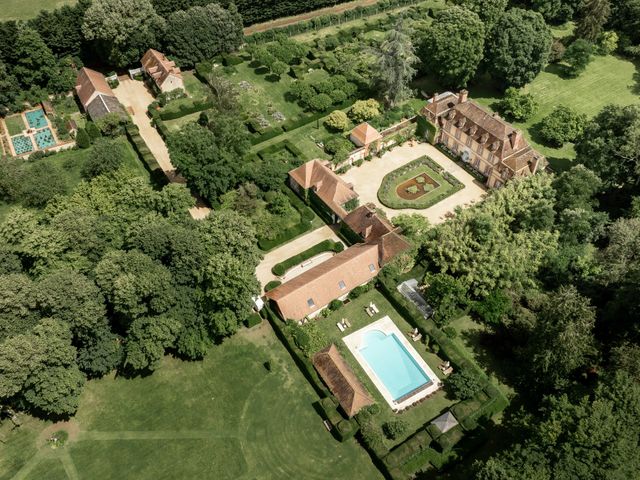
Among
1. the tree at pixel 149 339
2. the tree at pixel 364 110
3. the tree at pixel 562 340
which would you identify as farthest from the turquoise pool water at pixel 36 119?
the tree at pixel 562 340

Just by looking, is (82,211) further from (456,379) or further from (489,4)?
(489,4)

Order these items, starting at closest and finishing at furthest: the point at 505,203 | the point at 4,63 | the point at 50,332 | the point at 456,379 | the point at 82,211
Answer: the point at 50,332
the point at 456,379
the point at 82,211
the point at 505,203
the point at 4,63

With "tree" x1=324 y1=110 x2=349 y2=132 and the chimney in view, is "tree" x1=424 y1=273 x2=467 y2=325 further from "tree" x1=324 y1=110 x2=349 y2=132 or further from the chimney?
→ "tree" x1=324 y1=110 x2=349 y2=132

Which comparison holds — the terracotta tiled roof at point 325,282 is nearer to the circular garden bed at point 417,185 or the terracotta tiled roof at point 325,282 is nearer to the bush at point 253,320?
the bush at point 253,320

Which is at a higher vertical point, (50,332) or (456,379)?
(50,332)

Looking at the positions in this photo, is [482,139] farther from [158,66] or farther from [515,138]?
[158,66]

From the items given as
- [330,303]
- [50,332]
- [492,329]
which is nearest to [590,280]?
[492,329]

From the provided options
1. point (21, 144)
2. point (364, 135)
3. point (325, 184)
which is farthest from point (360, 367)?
point (21, 144)
